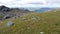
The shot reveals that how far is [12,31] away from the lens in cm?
4569

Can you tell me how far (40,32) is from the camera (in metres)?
41.5

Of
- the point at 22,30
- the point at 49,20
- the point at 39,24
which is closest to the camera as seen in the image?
the point at 22,30

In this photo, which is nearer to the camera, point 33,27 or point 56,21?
point 33,27

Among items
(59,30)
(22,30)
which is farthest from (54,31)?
(22,30)

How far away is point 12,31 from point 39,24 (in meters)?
9.78

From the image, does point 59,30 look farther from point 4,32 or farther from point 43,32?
point 4,32

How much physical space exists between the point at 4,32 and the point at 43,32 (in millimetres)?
13254

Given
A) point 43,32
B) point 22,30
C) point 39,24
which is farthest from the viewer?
point 39,24

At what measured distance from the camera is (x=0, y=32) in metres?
46.0

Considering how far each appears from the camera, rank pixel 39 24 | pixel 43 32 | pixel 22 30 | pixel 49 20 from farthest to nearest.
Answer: pixel 49 20
pixel 39 24
pixel 22 30
pixel 43 32

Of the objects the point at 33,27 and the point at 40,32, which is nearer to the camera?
the point at 40,32

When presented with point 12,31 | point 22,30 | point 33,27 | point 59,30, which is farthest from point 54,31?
point 12,31

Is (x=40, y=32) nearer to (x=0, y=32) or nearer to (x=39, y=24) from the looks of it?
(x=39, y=24)

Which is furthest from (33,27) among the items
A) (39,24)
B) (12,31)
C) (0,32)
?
(0,32)
